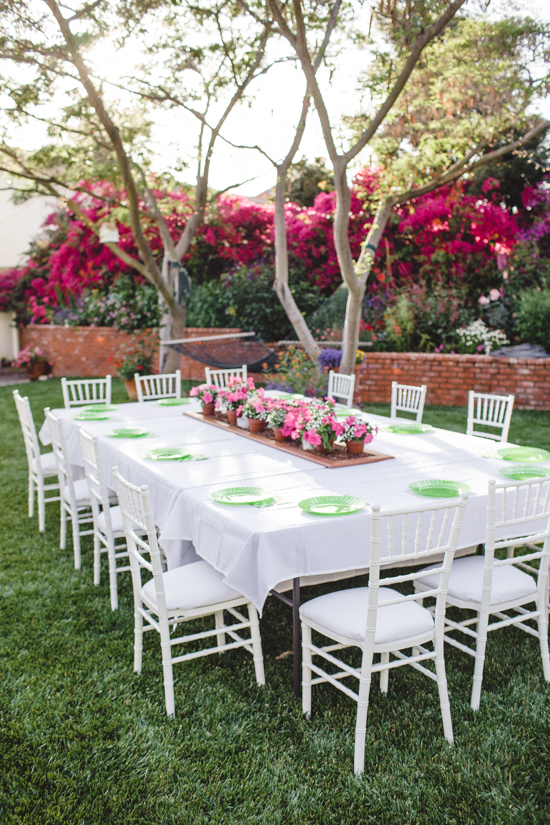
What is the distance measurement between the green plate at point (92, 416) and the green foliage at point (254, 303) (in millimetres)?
→ 5556

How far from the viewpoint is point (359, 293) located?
21.8 feet

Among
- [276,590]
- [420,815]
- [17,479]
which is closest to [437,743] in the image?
[420,815]

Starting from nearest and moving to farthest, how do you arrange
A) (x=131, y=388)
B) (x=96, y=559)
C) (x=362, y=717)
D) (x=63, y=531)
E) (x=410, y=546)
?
(x=362, y=717)
(x=410, y=546)
(x=96, y=559)
(x=63, y=531)
(x=131, y=388)

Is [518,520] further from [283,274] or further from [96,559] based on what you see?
[283,274]

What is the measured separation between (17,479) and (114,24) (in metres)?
4.07

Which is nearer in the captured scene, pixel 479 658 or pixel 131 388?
pixel 479 658

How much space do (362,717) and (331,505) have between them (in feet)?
2.48

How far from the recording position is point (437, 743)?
7.47 feet

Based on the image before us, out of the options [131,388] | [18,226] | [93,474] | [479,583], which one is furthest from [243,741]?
[18,226]

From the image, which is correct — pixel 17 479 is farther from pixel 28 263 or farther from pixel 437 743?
pixel 28 263

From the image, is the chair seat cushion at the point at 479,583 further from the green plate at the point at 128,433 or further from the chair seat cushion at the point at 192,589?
the green plate at the point at 128,433

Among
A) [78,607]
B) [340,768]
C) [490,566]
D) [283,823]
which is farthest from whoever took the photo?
[78,607]

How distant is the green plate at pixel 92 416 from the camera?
455cm

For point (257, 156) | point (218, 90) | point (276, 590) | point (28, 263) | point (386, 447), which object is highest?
point (218, 90)
